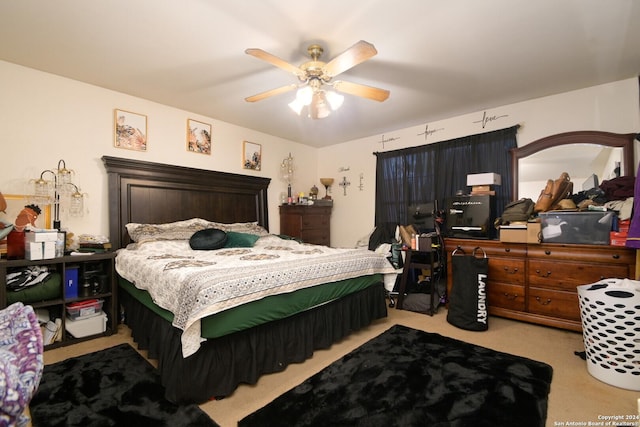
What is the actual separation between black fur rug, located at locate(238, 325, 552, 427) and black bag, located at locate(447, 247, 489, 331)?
44cm

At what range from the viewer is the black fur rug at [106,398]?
5.14 feet

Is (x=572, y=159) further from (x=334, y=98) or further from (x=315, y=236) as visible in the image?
(x=315, y=236)

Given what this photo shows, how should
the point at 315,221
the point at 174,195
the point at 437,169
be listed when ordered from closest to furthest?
the point at 174,195, the point at 437,169, the point at 315,221

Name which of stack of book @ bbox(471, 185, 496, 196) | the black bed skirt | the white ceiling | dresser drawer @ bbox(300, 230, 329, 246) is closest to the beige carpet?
the black bed skirt

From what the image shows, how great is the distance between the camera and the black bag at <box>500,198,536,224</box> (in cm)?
303

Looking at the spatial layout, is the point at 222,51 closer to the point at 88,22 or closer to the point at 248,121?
the point at 88,22

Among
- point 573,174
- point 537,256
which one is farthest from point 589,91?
point 537,256

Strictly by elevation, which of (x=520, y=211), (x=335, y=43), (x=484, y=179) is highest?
(x=335, y=43)

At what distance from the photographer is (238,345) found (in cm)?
186

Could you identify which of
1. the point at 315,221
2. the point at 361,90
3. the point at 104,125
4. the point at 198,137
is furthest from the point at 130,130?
the point at 315,221

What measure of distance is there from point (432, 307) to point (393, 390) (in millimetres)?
1616

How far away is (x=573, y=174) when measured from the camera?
3.14 m

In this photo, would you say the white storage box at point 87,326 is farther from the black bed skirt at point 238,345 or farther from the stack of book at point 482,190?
the stack of book at point 482,190

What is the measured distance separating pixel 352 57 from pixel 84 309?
3150 millimetres
